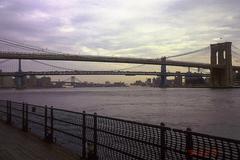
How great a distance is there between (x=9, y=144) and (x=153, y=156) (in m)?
3.99

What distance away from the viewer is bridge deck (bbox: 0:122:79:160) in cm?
739

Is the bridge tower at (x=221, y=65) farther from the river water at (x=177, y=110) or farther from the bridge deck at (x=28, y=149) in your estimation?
the bridge deck at (x=28, y=149)

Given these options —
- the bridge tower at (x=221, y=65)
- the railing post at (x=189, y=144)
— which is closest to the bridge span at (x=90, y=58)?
the bridge tower at (x=221, y=65)

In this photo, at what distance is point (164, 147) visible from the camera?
518 centimetres

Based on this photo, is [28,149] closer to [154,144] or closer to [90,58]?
[154,144]

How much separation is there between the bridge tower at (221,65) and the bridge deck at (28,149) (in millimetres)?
88808

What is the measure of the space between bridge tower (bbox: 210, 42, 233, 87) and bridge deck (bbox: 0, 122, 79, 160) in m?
88.8

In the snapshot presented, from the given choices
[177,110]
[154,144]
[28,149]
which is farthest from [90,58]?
[154,144]

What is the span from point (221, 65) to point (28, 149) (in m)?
91.6

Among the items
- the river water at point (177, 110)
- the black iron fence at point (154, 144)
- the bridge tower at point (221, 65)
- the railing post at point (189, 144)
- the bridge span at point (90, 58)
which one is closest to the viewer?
the black iron fence at point (154, 144)

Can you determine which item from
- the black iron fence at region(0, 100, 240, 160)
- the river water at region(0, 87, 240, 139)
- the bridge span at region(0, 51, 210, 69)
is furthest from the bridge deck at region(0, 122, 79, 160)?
the bridge span at region(0, 51, 210, 69)

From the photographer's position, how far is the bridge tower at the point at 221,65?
9662 centimetres

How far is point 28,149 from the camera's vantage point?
8.24 metres

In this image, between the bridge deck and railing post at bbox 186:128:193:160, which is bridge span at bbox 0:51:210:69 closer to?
the bridge deck
